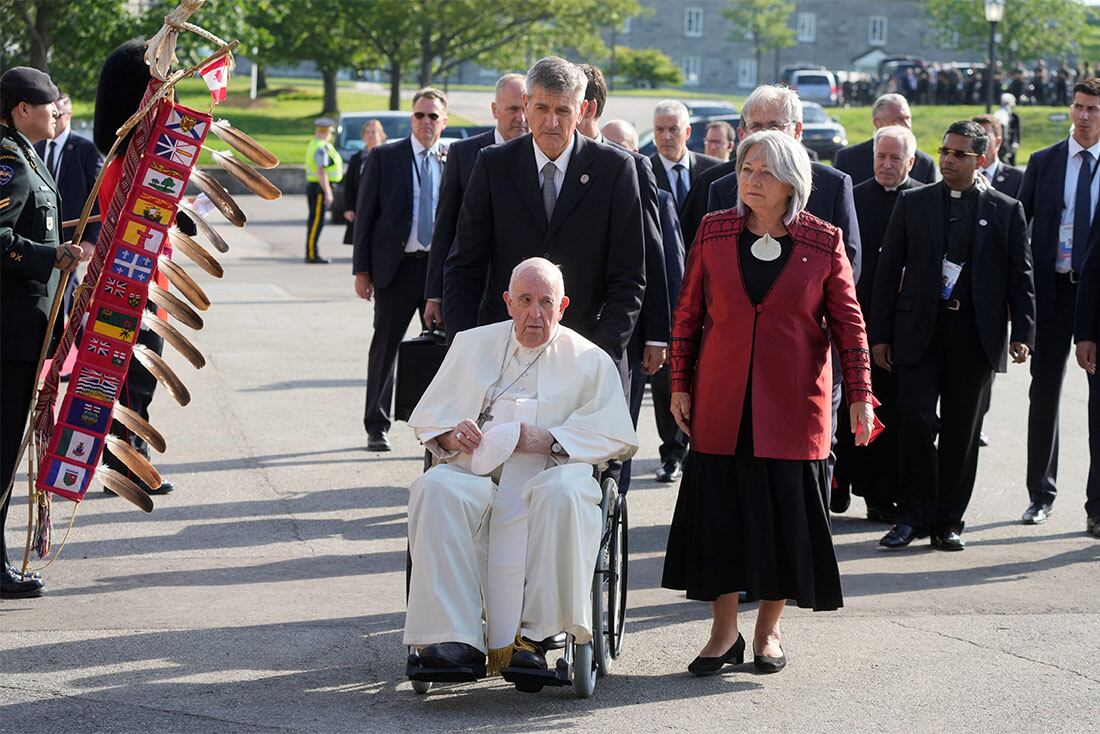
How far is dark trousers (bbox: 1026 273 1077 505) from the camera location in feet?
29.9

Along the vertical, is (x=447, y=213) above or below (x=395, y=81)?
below

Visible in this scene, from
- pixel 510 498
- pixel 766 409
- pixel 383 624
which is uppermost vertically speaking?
pixel 766 409

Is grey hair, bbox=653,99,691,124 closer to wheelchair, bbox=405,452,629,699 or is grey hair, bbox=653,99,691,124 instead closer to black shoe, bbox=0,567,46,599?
wheelchair, bbox=405,452,629,699

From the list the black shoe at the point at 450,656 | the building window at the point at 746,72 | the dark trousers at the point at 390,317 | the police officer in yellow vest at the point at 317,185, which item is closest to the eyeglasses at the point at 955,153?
the dark trousers at the point at 390,317

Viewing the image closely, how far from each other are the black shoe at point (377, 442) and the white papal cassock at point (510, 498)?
14.5ft

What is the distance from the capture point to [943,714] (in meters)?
5.71

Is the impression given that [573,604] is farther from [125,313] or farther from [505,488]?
[125,313]

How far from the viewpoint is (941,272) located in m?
8.33

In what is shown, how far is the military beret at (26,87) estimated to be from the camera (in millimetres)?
7055

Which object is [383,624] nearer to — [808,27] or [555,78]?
[555,78]

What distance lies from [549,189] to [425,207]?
12.5 feet

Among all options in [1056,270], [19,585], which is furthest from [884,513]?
[19,585]

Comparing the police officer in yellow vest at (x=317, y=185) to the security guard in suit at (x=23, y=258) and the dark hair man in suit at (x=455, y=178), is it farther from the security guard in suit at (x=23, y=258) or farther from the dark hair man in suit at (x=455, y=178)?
the security guard in suit at (x=23, y=258)

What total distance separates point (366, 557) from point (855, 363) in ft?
9.31
